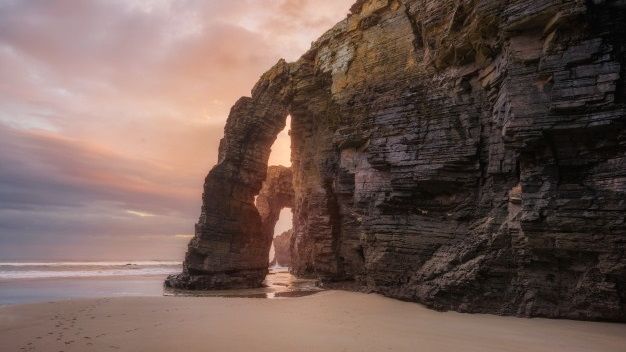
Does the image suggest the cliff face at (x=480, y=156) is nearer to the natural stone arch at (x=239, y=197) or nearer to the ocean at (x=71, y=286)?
the natural stone arch at (x=239, y=197)

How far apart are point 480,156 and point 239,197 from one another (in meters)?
20.3

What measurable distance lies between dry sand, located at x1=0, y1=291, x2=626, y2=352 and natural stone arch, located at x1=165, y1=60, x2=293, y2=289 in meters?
13.1

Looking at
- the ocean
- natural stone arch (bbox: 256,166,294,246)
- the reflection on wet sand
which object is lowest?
the ocean

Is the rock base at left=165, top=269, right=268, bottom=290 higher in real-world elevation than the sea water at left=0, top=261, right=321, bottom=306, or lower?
higher

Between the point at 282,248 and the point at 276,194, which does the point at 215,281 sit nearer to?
the point at 276,194

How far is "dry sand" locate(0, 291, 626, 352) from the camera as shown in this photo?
808 centimetres

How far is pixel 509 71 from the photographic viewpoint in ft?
37.6

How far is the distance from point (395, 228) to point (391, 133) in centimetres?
432

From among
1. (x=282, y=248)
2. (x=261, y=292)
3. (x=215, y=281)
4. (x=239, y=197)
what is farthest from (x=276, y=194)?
(x=282, y=248)

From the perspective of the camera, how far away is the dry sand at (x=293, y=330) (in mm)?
8078

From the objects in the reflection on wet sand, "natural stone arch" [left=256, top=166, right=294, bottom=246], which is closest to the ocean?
the reflection on wet sand

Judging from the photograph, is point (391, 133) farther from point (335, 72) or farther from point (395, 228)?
point (335, 72)

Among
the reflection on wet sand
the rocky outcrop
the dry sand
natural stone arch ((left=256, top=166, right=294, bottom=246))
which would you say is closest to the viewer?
the dry sand

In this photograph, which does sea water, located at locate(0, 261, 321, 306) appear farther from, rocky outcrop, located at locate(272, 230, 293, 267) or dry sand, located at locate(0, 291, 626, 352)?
rocky outcrop, located at locate(272, 230, 293, 267)
